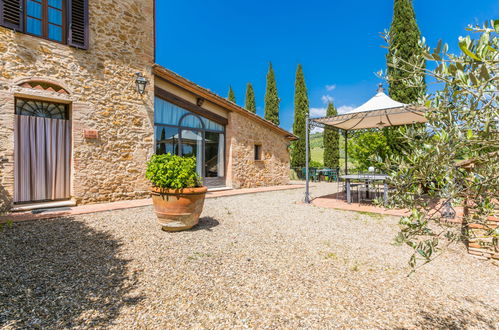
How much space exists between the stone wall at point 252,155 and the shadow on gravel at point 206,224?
4.65m

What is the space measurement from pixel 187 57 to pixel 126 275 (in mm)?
27023

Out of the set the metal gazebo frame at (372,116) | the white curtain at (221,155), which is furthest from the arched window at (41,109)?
the metal gazebo frame at (372,116)

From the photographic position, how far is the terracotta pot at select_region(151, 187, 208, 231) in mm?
4020

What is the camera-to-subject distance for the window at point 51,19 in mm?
5293

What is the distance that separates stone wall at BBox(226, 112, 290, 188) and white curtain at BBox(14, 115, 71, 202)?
528cm

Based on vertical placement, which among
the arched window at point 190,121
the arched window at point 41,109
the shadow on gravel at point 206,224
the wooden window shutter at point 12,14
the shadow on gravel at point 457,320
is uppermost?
the wooden window shutter at point 12,14

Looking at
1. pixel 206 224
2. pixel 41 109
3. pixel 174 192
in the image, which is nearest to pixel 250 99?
pixel 41 109

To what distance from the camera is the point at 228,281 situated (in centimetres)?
260

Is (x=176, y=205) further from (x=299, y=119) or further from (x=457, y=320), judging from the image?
(x=299, y=119)

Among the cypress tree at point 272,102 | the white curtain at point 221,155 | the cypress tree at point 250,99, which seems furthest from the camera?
the cypress tree at point 250,99

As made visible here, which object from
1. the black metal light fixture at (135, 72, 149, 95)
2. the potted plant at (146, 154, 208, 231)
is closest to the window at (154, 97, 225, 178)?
the black metal light fixture at (135, 72, 149, 95)

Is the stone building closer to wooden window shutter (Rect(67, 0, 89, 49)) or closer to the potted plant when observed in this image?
wooden window shutter (Rect(67, 0, 89, 49))

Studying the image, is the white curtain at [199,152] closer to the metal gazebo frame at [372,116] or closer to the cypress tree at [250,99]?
the metal gazebo frame at [372,116]

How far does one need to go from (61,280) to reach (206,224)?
2.47 m
